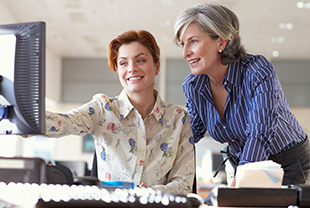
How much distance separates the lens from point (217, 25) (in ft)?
5.16

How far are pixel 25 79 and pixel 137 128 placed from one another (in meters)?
0.60

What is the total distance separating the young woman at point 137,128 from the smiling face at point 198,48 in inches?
5.8

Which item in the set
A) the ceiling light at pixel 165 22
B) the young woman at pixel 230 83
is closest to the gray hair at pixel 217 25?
the young woman at pixel 230 83

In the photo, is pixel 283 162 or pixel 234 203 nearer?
pixel 234 203

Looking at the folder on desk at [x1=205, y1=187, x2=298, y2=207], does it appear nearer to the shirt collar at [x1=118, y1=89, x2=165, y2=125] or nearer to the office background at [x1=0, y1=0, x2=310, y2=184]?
the shirt collar at [x1=118, y1=89, x2=165, y2=125]

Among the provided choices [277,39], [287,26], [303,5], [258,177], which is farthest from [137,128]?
[277,39]

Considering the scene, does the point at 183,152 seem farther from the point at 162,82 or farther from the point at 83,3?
the point at 162,82

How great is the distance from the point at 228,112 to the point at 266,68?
285mm

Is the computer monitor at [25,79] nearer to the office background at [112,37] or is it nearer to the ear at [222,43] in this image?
the ear at [222,43]

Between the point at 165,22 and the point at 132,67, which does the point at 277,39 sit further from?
the point at 132,67

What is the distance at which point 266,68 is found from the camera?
148 centimetres

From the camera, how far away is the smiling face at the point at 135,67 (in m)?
1.49

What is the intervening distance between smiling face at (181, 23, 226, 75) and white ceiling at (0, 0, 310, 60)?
3996mm

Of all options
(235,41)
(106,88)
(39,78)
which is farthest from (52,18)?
(39,78)
